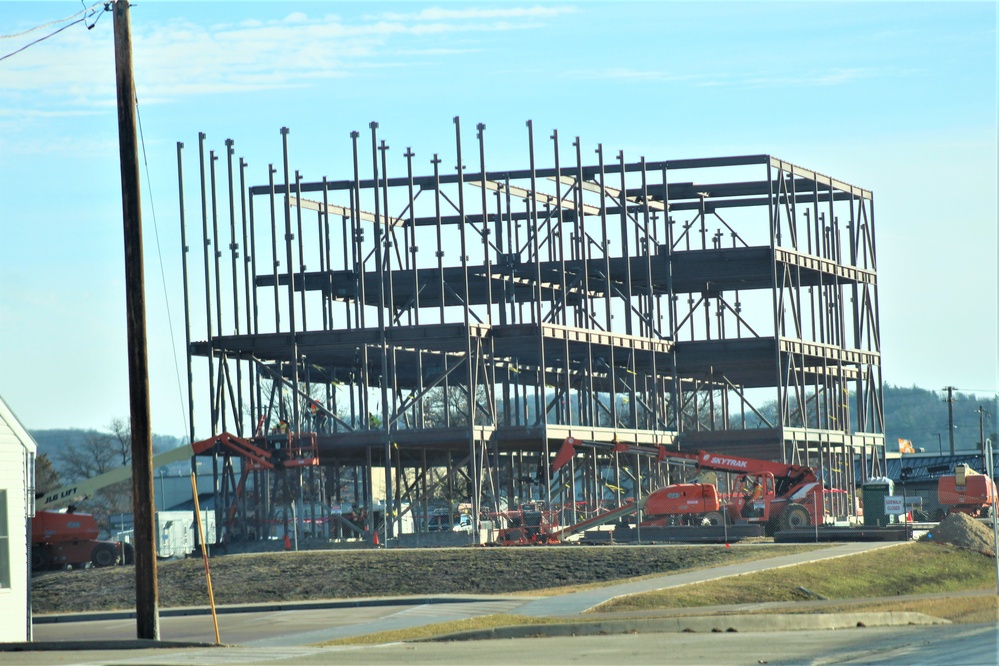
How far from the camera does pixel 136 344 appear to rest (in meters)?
22.6

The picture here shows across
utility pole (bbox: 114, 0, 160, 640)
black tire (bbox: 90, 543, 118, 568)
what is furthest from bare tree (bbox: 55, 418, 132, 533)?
utility pole (bbox: 114, 0, 160, 640)

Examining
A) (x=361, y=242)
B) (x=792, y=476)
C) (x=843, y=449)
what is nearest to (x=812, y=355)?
(x=843, y=449)

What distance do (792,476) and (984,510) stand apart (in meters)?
12.2

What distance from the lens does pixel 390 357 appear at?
64438 mm

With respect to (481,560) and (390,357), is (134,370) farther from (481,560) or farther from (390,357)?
(390,357)

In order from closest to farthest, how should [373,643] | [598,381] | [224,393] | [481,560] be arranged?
[373,643] < [481,560] < [224,393] < [598,381]

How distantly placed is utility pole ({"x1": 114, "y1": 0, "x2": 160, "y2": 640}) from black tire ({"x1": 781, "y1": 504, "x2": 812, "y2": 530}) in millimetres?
32115

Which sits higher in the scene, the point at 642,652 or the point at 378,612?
the point at 642,652

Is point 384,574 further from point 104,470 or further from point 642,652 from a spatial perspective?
point 104,470

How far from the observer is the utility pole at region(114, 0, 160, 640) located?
880 inches

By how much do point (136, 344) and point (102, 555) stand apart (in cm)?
2931

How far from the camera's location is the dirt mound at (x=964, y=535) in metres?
41.2

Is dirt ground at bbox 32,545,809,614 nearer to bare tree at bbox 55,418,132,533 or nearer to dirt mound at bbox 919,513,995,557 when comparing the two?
dirt mound at bbox 919,513,995,557

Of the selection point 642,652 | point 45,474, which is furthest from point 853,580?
point 45,474
